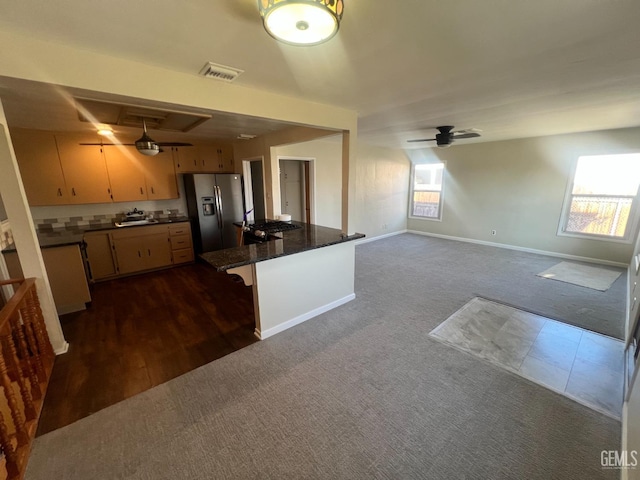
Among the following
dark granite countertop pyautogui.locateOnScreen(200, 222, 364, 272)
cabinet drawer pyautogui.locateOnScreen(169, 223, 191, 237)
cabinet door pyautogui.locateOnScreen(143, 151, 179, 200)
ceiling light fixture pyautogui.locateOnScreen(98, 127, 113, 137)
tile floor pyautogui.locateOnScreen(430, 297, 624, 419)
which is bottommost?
tile floor pyautogui.locateOnScreen(430, 297, 624, 419)

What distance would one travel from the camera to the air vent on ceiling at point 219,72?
1.74 m

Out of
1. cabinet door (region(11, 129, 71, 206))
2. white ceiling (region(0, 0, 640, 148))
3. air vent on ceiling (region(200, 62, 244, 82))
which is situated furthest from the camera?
cabinet door (region(11, 129, 71, 206))

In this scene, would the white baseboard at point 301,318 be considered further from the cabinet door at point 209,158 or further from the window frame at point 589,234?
the window frame at point 589,234

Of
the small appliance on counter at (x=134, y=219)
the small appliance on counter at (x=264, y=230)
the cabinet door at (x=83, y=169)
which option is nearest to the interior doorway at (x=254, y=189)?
the small appliance on counter at (x=264, y=230)

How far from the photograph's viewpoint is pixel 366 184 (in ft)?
20.0

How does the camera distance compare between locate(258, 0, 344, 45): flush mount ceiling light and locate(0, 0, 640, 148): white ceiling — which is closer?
locate(258, 0, 344, 45): flush mount ceiling light

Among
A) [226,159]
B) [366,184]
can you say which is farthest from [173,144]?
[366,184]

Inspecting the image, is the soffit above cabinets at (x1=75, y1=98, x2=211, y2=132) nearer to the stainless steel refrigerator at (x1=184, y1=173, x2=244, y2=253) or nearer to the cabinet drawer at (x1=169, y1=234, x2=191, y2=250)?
the stainless steel refrigerator at (x1=184, y1=173, x2=244, y2=253)

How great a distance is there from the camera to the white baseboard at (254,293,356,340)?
106 inches

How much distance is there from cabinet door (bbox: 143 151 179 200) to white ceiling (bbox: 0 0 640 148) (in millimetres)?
1804

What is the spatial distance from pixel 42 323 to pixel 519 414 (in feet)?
12.7

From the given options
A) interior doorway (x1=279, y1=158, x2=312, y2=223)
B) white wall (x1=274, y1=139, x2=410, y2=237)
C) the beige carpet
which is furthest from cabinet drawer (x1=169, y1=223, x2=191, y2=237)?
the beige carpet

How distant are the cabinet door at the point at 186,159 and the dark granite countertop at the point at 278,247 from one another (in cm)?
283

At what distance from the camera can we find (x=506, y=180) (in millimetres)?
5637
